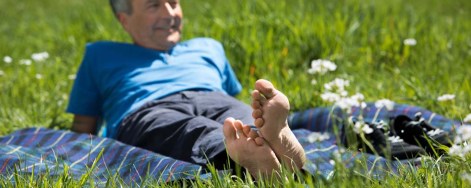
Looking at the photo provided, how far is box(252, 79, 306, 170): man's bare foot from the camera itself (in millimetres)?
2170

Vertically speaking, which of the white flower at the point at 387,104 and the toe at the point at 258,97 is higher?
the toe at the point at 258,97

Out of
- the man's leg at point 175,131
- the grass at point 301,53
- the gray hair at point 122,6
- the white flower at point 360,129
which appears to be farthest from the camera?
the grass at point 301,53

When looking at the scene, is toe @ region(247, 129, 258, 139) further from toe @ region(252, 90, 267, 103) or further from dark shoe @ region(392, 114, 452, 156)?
dark shoe @ region(392, 114, 452, 156)

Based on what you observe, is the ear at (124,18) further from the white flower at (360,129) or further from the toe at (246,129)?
the white flower at (360,129)

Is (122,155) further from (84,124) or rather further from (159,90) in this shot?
(84,124)

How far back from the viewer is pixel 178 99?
3049mm

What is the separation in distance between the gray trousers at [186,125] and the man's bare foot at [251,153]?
16 cm

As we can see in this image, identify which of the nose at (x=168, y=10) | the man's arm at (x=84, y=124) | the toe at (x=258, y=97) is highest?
the nose at (x=168, y=10)

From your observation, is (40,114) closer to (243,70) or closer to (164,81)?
(164,81)

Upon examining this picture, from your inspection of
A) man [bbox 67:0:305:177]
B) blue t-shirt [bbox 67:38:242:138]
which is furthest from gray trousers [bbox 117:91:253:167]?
blue t-shirt [bbox 67:38:242:138]

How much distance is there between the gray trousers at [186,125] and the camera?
2.51 m

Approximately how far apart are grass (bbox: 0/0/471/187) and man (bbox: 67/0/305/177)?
397mm

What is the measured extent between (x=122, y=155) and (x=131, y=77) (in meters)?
0.64

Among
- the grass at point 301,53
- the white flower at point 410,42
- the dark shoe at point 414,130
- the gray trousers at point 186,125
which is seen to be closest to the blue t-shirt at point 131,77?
the gray trousers at point 186,125
